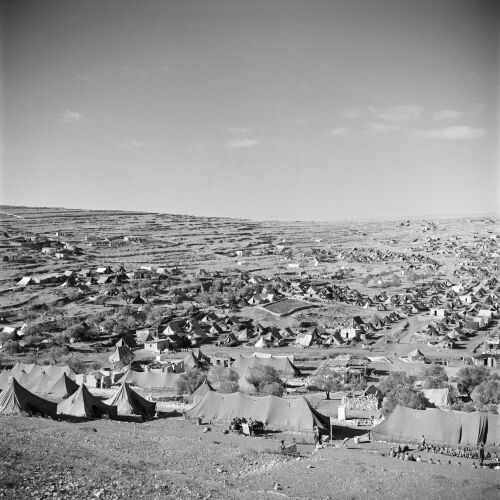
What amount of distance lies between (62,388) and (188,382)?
587 cm

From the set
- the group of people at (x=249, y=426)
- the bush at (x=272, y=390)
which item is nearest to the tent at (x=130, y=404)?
the group of people at (x=249, y=426)

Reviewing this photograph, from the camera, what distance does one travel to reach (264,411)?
21.0 metres

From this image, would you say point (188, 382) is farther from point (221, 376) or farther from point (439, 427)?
point (439, 427)

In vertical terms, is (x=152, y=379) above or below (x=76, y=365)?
above

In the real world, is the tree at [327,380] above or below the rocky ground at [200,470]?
below

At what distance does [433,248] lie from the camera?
330 feet

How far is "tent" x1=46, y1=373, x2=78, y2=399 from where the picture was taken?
83.8ft

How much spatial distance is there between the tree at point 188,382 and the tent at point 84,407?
5.37 meters

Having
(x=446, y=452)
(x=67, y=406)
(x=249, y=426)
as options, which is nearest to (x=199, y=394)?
(x=249, y=426)

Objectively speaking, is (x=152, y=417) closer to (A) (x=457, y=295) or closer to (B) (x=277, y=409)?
(B) (x=277, y=409)

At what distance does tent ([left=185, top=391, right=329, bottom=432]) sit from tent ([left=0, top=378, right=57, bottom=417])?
539cm

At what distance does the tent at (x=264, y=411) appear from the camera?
65.8ft

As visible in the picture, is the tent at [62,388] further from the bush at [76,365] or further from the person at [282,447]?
the person at [282,447]

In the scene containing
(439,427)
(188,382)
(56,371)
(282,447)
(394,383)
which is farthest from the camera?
(56,371)
